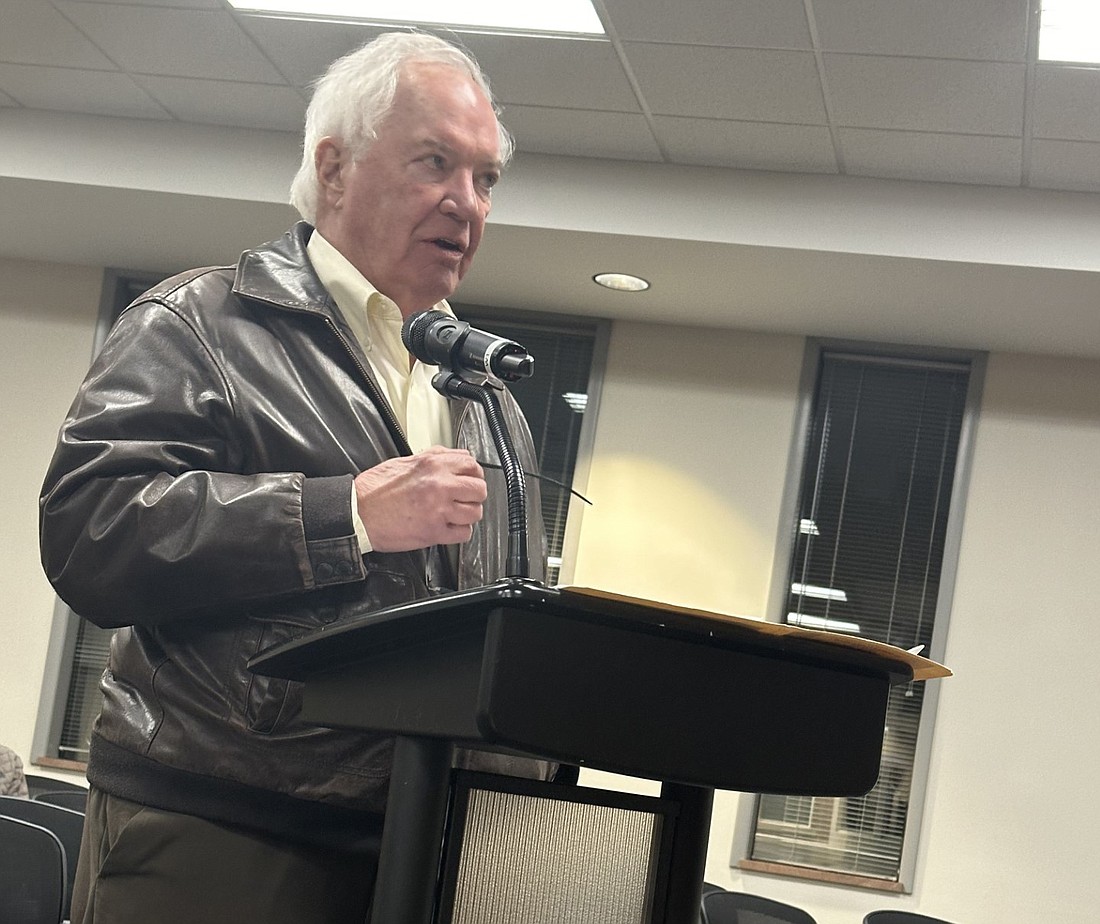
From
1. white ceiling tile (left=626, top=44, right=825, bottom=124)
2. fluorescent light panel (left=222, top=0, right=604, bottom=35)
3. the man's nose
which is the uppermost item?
fluorescent light panel (left=222, top=0, right=604, bottom=35)

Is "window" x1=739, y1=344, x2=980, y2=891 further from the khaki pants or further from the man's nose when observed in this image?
the khaki pants

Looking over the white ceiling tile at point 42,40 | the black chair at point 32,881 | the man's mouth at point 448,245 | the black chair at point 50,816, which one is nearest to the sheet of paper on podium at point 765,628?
the man's mouth at point 448,245

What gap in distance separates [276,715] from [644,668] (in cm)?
38

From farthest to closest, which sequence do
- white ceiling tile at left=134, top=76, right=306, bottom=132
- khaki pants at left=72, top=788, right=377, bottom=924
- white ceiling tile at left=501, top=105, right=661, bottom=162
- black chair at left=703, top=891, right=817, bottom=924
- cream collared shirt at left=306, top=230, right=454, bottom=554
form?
white ceiling tile at left=134, top=76, right=306, bottom=132 → white ceiling tile at left=501, top=105, right=661, bottom=162 → black chair at left=703, top=891, right=817, bottom=924 → cream collared shirt at left=306, top=230, right=454, bottom=554 → khaki pants at left=72, top=788, right=377, bottom=924

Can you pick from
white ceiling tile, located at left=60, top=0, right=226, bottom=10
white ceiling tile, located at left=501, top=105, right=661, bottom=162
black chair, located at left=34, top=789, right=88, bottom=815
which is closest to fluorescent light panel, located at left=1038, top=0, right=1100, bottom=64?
white ceiling tile, located at left=501, top=105, right=661, bottom=162

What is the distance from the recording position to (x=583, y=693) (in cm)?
94

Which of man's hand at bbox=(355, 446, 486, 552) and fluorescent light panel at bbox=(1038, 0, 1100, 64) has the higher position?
fluorescent light panel at bbox=(1038, 0, 1100, 64)

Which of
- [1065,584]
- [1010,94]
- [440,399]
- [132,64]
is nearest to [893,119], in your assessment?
[1010,94]

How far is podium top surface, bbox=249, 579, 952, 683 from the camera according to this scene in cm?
93

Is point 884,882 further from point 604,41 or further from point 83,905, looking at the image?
point 83,905

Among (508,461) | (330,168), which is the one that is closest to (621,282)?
(330,168)

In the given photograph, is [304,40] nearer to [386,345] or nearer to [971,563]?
[971,563]

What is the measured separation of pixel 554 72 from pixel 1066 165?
188 cm

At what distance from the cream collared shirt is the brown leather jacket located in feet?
0.33
